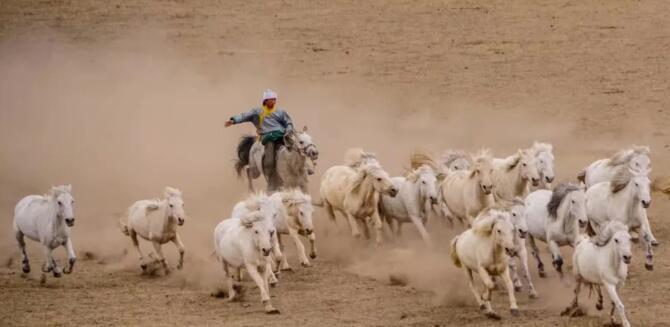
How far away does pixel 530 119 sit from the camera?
3108 centimetres

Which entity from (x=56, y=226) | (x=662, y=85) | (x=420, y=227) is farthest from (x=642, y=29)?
(x=56, y=226)

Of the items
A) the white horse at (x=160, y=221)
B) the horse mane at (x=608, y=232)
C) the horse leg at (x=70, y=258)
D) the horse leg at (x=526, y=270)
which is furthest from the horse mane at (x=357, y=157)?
the horse mane at (x=608, y=232)

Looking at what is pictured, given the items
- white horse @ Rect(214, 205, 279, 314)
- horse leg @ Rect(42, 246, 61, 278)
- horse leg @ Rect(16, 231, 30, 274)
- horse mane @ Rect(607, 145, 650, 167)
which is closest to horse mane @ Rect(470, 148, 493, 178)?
horse mane @ Rect(607, 145, 650, 167)

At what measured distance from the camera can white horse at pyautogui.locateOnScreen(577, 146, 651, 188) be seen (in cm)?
2141

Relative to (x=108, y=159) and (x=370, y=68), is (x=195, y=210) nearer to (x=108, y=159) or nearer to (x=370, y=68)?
(x=108, y=159)

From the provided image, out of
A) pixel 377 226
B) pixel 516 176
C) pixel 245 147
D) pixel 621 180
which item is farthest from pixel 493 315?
pixel 245 147

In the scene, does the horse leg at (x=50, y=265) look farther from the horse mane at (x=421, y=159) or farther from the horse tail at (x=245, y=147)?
the horse mane at (x=421, y=159)

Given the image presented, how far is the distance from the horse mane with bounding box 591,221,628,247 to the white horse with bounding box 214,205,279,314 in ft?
12.3

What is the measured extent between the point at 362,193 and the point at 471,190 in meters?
2.00

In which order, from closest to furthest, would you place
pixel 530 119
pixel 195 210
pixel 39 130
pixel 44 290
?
pixel 44 290
pixel 195 210
pixel 530 119
pixel 39 130

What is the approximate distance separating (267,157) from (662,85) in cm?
995

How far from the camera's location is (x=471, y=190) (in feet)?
Answer: 72.6

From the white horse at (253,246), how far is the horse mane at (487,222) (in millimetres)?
2344

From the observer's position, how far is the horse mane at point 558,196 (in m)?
20.4
